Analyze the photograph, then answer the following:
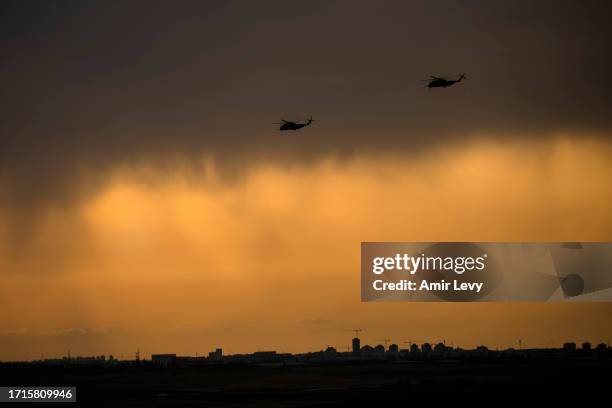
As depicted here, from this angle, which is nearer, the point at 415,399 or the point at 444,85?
the point at 415,399

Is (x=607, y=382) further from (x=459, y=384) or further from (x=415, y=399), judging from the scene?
(x=415, y=399)

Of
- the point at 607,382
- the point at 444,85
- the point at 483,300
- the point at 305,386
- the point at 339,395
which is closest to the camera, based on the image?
the point at 339,395

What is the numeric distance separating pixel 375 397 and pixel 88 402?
2626 centimetres

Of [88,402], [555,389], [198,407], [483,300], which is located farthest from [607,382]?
[88,402]

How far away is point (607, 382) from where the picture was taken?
301 ft

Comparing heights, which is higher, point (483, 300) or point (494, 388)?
point (483, 300)

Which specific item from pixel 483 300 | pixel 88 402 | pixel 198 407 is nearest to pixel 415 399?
pixel 198 407

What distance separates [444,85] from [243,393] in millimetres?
53115

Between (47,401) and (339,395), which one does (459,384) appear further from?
(47,401)

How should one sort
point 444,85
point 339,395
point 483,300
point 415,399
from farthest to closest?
point 444,85 < point 483,300 < point 339,395 < point 415,399

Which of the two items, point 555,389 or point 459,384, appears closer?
point 555,389

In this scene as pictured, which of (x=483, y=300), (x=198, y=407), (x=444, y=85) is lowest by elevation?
(x=198, y=407)

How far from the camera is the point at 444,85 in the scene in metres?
123

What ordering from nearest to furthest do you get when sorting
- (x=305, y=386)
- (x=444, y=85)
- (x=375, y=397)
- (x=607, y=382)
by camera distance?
(x=375, y=397) → (x=607, y=382) → (x=305, y=386) → (x=444, y=85)
